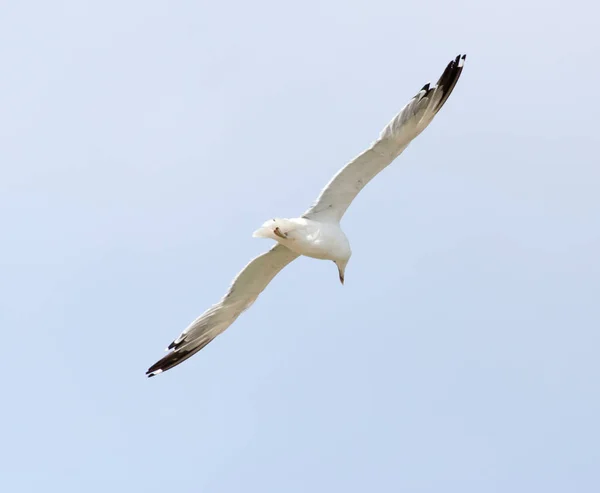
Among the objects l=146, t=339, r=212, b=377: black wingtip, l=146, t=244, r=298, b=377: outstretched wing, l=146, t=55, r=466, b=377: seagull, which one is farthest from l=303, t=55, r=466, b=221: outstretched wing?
l=146, t=339, r=212, b=377: black wingtip

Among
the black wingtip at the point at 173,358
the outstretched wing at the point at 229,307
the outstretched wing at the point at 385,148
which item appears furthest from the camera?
the black wingtip at the point at 173,358

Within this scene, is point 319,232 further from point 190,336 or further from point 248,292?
point 190,336

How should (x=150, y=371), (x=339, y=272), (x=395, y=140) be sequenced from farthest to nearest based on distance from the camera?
(x=150, y=371) → (x=339, y=272) → (x=395, y=140)

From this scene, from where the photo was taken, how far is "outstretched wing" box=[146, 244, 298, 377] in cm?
1323

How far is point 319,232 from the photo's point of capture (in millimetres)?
12516

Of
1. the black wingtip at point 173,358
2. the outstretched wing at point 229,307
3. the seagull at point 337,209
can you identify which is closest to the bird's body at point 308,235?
the seagull at point 337,209

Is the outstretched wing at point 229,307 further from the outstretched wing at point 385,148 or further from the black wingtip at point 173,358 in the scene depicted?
the outstretched wing at point 385,148

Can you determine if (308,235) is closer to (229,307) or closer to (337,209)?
(337,209)

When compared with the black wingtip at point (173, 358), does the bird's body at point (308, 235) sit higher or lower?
lower

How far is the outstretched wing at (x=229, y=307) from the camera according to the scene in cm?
1323

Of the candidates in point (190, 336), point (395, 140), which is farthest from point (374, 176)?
point (190, 336)

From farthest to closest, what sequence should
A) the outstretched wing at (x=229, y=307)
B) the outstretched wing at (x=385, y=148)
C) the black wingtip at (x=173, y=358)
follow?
the black wingtip at (x=173, y=358) → the outstretched wing at (x=229, y=307) → the outstretched wing at (x=385, y=148)

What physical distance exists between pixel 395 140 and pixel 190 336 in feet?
12.6

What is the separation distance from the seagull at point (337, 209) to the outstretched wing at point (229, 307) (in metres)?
0.01
